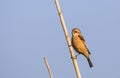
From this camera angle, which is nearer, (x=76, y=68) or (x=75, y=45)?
(x=76, y=68)

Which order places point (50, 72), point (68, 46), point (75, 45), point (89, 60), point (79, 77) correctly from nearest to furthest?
point (79, 77) < point (68, 46) < point (50, 72) < point (89, 60) < point (75, 45)

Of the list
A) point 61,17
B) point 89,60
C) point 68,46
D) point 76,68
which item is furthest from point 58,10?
point 89,60

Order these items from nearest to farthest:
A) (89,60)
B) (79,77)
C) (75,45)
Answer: (79,77) < (89,60) < (75,45)

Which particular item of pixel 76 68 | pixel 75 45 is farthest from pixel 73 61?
pixel 75 45

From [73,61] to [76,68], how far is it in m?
0.19

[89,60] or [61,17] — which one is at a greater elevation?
[61,17]

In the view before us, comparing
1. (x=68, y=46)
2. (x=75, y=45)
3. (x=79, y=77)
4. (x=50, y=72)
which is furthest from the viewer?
(x=75, y=45)

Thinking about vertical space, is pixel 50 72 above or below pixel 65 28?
below

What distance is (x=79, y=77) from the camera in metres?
4.88

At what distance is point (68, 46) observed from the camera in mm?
5234

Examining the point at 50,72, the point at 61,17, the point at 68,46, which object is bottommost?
the point at 50,72

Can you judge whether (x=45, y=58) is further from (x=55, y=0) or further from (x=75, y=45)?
(x=75, y=45)

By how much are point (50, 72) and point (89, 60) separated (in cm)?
195

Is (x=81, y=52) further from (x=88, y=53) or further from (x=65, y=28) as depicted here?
(x=65, y=28)
